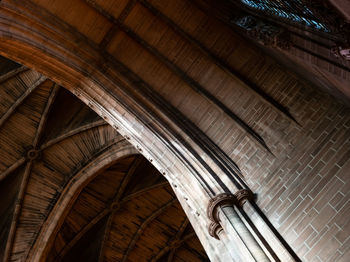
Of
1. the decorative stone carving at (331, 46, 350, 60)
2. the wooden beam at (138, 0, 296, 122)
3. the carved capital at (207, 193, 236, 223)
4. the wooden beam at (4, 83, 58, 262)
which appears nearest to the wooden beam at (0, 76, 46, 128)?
the wooden beam at (4, 83, 58, 262)

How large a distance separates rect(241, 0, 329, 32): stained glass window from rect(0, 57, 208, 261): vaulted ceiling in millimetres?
5816

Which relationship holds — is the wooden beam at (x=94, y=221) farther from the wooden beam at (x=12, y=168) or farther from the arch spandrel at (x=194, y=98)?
the arch spandrel at (x=194, y=98)

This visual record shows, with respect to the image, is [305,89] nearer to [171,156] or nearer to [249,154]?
[249,154]

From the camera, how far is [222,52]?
9.14 m

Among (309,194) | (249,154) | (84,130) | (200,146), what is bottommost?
(309,194)

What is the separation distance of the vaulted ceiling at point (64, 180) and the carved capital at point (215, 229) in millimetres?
5236

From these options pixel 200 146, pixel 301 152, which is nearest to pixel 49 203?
pixel 200 146

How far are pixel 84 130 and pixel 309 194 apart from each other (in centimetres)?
769

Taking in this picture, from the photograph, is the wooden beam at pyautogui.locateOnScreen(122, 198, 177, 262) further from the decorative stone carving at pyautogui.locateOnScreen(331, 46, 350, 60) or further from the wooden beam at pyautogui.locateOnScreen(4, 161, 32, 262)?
the decorative stone carving at pyautogui.locateOnScreen(331, 46, 350, 60)

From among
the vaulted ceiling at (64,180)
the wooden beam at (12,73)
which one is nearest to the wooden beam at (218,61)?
the vaulted ceiling at (64,180)

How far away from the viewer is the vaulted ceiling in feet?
42.5

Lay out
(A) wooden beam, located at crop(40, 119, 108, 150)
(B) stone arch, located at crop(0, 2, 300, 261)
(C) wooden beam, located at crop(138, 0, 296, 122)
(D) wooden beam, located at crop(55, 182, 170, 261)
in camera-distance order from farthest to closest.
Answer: (D) wooden beam, located at crop(55, 182, 170, 261) → (A) wooden beam, located at crop(40, 119, 108, 150) → (C) wooden beam, located at crop(138, 0, 296, 122) → (B) stone arch, located at crop(0, 2, 300, 261)

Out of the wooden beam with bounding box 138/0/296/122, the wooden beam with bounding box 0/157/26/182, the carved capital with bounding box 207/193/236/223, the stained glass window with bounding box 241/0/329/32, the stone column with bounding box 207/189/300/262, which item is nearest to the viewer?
the stained glass window with bounding box 241/0/329/32

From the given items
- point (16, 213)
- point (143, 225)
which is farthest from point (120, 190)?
point (16, 213)
